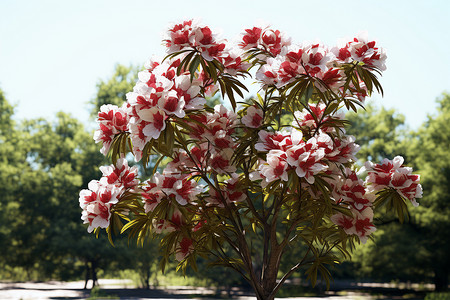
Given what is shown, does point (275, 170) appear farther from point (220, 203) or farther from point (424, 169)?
point (424, 169)

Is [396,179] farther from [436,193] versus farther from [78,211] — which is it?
[78,211]

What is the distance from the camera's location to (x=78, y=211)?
53.7 feet

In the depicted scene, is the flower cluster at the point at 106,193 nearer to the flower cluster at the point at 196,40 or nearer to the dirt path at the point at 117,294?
the flower cluster at the point at 196,40

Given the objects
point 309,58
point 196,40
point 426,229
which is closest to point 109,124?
point 196,40

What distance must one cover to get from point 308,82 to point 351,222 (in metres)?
1.02

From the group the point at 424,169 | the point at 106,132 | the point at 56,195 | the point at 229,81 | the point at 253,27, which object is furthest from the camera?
the point at 56,195

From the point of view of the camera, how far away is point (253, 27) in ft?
10.6

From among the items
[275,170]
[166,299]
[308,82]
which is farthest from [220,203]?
[166,299]

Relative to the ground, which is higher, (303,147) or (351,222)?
(303,147)

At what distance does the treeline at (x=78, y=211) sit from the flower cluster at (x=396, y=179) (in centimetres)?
943

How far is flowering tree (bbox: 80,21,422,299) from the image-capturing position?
2531 mm

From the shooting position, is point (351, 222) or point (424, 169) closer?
point (351, 222)

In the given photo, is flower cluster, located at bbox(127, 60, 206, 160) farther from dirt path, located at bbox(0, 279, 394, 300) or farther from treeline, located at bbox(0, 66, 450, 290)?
dirt path, located at bbox(0, 279, 394, 300)

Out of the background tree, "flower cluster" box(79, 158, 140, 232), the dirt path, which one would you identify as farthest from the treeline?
"flower cluster" box(79, 158, 140, 232)
